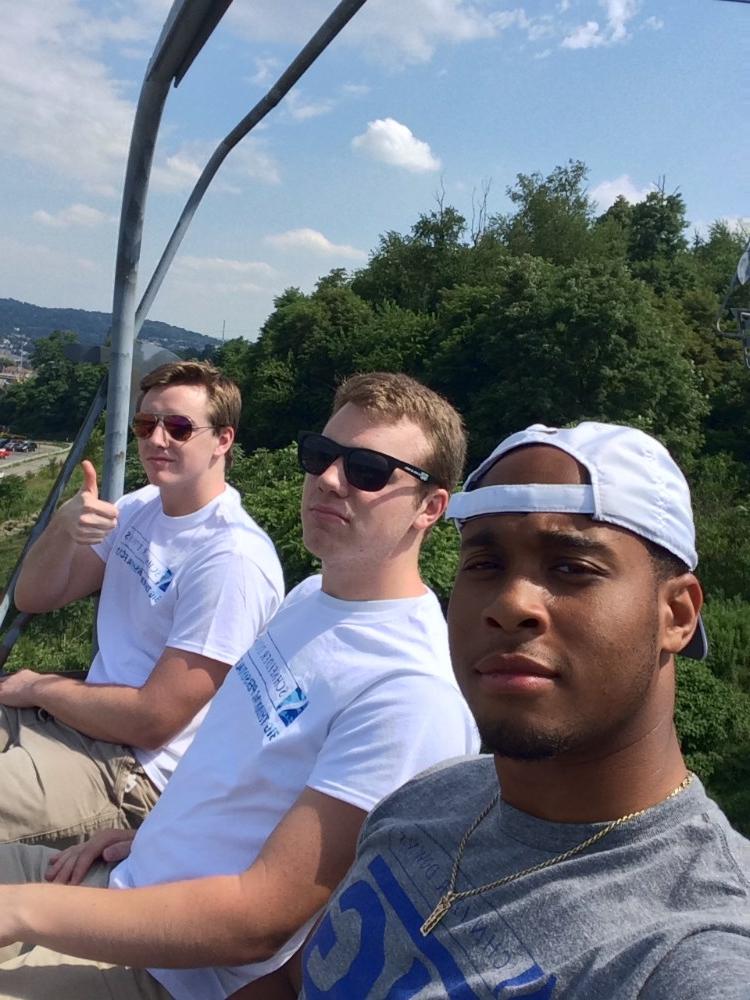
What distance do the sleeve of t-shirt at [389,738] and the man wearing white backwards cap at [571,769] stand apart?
0.91 feet

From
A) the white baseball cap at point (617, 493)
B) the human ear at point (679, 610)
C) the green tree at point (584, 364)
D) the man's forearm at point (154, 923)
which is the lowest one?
the man's forearm at point (154, 923)

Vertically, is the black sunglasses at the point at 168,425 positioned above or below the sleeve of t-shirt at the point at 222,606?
above

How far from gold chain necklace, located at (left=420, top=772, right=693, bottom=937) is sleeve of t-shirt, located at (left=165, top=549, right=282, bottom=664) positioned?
3.84 feet

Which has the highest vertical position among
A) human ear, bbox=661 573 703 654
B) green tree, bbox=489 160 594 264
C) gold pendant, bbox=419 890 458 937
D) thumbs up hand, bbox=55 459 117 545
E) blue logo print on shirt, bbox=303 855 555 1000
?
green tree, bbox=489 160 594 264

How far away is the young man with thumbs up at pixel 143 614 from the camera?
94.8 inches

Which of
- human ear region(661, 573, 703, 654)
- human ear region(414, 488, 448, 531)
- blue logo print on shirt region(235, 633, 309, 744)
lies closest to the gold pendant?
human ear region(661, 573, 703, 654)

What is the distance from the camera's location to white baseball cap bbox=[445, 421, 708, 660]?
1.20 m

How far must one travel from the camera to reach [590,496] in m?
1.19

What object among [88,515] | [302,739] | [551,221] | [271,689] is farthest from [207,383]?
[551,221]

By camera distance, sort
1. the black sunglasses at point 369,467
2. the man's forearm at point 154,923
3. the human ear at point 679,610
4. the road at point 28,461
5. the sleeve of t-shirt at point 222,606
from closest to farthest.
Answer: the human ear at point 679,610
the man's forearm at point 154,923
the black sunglasses at point 369,467
the sleeve of t-shirt at point 222,606
the road at point 28,461

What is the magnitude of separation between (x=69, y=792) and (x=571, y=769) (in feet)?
5.83

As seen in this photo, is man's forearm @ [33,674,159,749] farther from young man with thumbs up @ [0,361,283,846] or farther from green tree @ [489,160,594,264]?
green tree @ [489,160,594,264]

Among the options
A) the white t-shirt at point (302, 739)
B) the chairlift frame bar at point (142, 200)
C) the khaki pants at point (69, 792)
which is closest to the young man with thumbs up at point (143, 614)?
the khaki pants at point (69, 792)

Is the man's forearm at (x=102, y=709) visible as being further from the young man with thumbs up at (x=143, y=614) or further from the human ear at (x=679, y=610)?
the human ear at (x=679, y=610)
